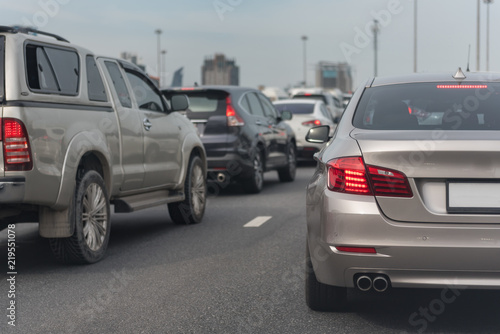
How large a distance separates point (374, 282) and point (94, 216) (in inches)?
132

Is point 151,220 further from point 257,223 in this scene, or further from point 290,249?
point 290,249

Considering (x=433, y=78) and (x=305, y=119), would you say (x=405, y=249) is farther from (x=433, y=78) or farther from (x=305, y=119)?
(x=305, y=119)

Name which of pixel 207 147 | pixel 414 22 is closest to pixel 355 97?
pixel 207 147

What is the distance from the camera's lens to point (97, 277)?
676cm

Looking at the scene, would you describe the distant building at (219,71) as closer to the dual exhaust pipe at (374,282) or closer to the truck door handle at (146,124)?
the truck door handle at (146,124)

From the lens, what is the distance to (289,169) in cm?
1689

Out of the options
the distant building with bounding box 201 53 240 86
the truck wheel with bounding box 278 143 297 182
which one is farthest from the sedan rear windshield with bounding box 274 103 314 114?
the distant building with bounding box 201 53 240 86

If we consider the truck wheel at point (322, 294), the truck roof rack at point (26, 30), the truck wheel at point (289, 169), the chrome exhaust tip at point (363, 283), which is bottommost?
the truck wheel at point (289, 169)

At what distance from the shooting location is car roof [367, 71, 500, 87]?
5.85 meters

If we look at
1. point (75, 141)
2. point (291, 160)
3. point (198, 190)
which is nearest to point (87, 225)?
point (75, 141)

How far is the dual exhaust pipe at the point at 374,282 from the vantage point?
4.79m

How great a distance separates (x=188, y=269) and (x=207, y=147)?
6.50m

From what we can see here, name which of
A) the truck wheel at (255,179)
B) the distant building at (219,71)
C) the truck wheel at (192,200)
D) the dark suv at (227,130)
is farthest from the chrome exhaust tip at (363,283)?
the distant building at (219,71)

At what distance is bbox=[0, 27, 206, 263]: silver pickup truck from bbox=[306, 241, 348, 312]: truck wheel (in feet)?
7.37
